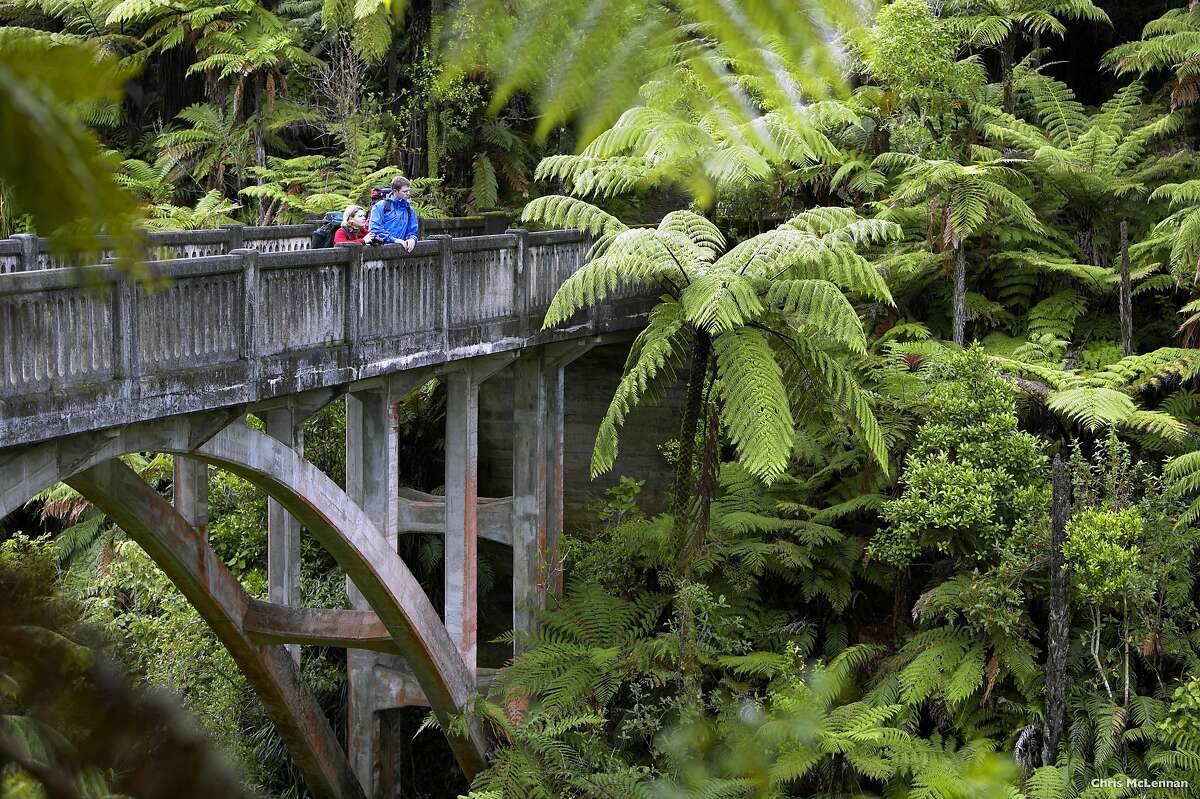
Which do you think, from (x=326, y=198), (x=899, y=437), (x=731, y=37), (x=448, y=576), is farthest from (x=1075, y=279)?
(x=731, y=37)

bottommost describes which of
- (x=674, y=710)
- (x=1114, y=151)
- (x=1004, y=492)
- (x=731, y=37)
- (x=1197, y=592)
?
(x=674, y=710)

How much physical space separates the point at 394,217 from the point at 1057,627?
554 cm

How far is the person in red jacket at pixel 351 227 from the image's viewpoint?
926cm

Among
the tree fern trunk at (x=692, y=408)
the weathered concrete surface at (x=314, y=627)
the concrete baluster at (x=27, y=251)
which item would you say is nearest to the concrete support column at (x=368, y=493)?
the weathered concrete surface at (x=314, y=627)

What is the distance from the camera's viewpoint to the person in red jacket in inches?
364

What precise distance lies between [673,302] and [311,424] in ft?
17.6

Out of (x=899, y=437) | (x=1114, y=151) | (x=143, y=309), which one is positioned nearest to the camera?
(x=143, y=309)

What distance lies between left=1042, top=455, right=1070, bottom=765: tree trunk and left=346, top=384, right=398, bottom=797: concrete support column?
476cm

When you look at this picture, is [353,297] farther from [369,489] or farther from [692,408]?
[692,408]

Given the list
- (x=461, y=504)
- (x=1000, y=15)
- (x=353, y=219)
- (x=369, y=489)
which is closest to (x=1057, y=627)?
(x=461, y=504)

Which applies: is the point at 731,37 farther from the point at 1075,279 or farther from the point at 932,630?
the point at 1075,279

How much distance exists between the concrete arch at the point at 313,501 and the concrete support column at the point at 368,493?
282 mm

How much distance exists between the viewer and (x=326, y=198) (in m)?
13.7

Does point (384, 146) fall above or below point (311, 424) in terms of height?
above
